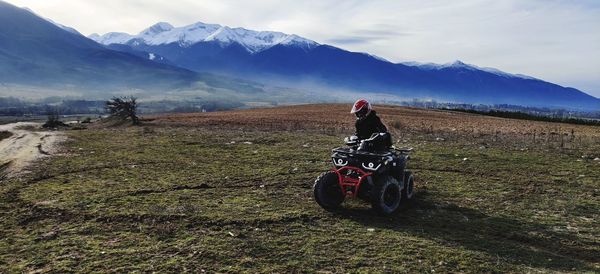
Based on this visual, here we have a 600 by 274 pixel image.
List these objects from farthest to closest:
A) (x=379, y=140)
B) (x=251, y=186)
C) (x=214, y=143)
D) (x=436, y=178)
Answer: (x=214, y=143), (x=436, y=178), (x=251, y=186), (x=379, y=140)

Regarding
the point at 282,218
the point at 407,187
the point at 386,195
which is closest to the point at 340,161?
the point at 386,195

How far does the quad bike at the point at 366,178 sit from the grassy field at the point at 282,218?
0.37m

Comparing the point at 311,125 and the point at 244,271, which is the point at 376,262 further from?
the point at 311,125

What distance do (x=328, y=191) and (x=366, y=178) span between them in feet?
2.99

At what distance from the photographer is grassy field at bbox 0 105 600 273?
711cm

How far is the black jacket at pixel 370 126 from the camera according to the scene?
10.7 m

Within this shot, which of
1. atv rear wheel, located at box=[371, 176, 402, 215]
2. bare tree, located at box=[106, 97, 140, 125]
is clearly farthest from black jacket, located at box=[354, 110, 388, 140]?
bare tree, located at box=[106, 97, 140, 125]

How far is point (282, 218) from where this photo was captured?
926cm

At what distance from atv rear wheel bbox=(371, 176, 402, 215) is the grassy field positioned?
0.99 feet

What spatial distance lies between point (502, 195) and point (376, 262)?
5.92m

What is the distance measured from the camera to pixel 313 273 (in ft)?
21.7

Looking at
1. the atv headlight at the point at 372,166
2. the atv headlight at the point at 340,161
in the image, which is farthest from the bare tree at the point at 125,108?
the atv headlight at the point at 372,166

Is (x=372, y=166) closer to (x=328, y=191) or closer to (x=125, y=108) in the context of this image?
(x=328, y=191)

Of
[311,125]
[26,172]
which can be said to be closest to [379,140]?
[26,172]
